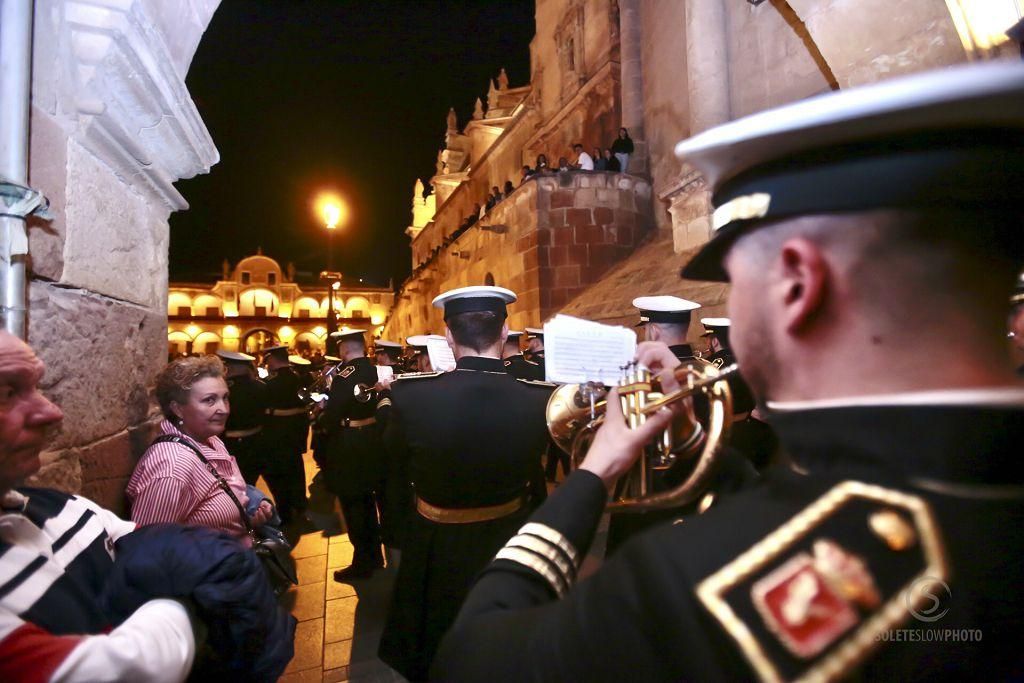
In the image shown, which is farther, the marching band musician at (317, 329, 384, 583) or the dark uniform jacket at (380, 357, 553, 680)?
the marching band musician at (317, 329, 384, 583)

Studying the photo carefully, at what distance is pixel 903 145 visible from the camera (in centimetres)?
67

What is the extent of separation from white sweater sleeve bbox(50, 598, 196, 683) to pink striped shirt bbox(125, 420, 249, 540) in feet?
3.08

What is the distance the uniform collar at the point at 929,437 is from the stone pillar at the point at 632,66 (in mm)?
16007

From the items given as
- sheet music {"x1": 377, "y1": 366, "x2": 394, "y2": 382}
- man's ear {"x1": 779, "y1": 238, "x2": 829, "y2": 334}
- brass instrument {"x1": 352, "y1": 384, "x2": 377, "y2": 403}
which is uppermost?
man's ear {"x1": 779, "y1": 238, "x2": 829, "y2": 334}

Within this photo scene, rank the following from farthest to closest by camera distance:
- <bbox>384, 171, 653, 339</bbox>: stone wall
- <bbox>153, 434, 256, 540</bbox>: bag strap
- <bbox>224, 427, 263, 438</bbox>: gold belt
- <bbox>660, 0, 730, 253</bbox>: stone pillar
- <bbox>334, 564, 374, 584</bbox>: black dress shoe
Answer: <bbox>384, 171, 653, 339</bbox>: stone wall, <bbox>660, 0, 730, 253</bbox>: stone pillar, <bbox>224, 427, 263, 438</bbox>: gold belt, <bbox>334, 564, 374, 584</bbox>: black dress shoe, <bbox>153, 434, 256, 540</bbox>: bag strap

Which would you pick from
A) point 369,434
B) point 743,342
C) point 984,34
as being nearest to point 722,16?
point 984,34

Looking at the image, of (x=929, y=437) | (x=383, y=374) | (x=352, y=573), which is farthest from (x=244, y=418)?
(x=929, y=437)

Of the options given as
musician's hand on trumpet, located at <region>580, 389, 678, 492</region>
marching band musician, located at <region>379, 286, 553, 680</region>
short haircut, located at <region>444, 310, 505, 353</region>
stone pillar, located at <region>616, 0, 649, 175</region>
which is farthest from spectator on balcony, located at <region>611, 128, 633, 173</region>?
musician's hand on trumpet, located at <region>580, 389, 678, 492</region>

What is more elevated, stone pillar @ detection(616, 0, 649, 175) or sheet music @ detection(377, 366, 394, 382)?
stone pillar @ detection(616, 0, 649, 175)

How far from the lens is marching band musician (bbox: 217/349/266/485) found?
5.50m

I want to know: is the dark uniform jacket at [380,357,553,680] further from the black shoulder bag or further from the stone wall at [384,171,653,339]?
the stone wall at [384,171,653,339]

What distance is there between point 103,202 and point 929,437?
306cm

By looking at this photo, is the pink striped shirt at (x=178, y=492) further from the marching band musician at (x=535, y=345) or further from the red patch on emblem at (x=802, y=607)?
the marching band musician at (x=535, y=345)

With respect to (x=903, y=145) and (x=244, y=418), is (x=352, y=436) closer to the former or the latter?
(x=244, y=418)
